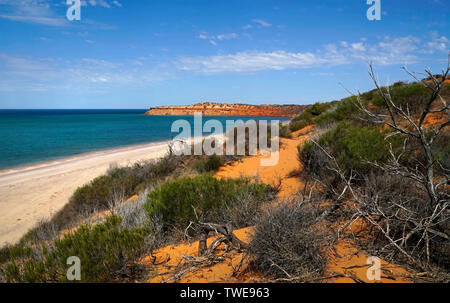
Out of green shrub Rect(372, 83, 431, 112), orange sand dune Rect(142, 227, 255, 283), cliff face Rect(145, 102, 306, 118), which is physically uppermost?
cliff face Rect(145, 102, 306, 118)

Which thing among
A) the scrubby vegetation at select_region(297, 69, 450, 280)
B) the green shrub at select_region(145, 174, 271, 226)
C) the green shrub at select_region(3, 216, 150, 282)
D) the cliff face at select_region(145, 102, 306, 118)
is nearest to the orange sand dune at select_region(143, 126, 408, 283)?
the scrubby vegetation at select_region(297, 69, 450, 280)

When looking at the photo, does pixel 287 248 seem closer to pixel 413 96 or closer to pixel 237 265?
pixel 237 265

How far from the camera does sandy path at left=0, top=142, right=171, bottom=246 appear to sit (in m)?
7.47

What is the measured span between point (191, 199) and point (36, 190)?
9.04 meters

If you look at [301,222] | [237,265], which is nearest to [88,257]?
[237,265]

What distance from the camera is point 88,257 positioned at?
9.68 feet

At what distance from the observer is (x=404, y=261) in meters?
2.67

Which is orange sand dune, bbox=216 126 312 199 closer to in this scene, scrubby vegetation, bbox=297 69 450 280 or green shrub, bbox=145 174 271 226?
scrubby vegetation, bbox=297 69 450 280

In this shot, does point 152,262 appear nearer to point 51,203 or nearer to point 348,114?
point 51,203

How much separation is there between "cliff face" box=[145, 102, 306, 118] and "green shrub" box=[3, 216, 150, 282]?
7149 cm

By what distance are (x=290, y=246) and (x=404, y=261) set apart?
127 centimetres

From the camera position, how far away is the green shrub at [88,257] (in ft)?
9.07

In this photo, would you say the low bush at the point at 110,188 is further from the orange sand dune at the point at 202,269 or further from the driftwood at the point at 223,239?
the driftwood at the point at 223,239
